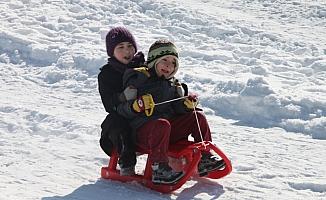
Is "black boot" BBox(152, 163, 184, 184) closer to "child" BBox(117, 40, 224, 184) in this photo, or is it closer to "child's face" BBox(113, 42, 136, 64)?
"child" BBox(117, 40, 224, 184)

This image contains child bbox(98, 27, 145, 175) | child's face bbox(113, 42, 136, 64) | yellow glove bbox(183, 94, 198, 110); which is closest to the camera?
child bbox(98, 27, 145, 175)

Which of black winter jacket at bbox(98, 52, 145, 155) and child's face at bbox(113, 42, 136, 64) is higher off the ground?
child's face at bbox(113, 42, 136, 64)

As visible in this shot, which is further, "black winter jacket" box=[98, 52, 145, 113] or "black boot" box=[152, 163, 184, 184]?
"black winter jacket" box=[98, 52, 145, 113]

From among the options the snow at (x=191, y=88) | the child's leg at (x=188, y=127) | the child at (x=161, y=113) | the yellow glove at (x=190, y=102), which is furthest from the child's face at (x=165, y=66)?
the snow at (x=191, y=88)

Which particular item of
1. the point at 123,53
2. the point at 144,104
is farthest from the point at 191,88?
the point at 144,104

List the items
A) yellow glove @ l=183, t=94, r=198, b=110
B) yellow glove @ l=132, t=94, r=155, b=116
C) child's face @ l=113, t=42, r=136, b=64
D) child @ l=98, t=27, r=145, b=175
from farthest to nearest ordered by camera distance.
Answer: child's face @ l=113, t=42, r=136, b=64, yellow glove @ l=183, t=94, r=198, b=110, child @ l=98, t=27, r=145, b=175, yellow glove @ l=132, t=94, r=155, b=116

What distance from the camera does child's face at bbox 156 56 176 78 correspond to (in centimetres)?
492

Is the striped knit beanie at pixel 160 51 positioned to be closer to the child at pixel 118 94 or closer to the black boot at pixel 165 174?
the child at pixel 118 94

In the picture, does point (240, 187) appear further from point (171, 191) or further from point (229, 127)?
point (229, 127)

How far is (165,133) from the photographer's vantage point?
15.0 feet

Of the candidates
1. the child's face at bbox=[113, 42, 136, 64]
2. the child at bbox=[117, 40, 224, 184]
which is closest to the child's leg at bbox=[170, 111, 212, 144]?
the child at bbox=[117, 40, 224, 184]

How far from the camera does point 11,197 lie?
4.43 m

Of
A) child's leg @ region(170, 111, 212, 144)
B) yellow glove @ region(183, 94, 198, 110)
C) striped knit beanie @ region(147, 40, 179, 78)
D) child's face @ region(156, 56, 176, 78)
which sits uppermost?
striped knit beanie @ region(147, 40, 179, 78)

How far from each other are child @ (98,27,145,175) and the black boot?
25 centimetres
